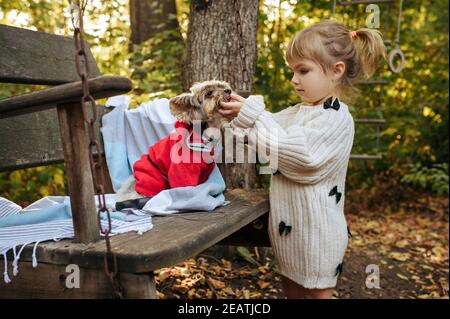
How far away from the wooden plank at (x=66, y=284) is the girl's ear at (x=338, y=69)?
1292mm

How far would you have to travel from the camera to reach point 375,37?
2.24 metres

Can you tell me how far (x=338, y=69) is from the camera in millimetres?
2162

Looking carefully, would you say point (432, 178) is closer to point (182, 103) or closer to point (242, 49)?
point (242, 49)

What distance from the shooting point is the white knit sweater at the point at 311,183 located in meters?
2.01

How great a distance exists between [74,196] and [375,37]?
158cm

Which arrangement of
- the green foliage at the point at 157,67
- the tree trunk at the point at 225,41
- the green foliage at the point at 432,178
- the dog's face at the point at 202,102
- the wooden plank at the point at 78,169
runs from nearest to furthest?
the wooden plank at the point at 78,169 → the dog's face at the point at 202,102 → the tree trunk at the point at 225,41 → the green foliage at the point at 157,67 → the green foliage at the point at 432,178

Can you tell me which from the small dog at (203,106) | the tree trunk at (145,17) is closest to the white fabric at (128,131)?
the small dog at (203,106)

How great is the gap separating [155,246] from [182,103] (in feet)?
3.82

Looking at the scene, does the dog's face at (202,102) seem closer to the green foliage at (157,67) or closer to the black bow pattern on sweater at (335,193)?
the black bow pattern on sweater at (335,193)

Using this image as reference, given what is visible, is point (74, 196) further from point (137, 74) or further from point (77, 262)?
point (137, 74)

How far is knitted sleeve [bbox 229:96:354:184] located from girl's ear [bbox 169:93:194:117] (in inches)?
16.5

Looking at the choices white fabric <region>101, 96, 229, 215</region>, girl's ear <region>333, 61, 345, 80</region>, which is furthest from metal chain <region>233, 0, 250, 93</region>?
girl's ear <region>333, 61, 345, 80</region>

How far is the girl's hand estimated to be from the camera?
2.15 m

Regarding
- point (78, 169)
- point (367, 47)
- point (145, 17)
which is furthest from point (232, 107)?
point (145, 17)
